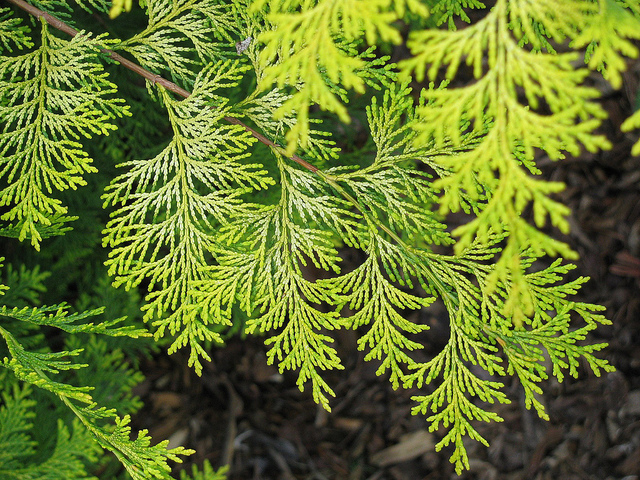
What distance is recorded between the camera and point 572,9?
1.15 metres


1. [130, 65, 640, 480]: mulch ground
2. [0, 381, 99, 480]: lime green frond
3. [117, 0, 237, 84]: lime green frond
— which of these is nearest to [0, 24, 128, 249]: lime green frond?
[117, 0, 237, 84]: lime green frond

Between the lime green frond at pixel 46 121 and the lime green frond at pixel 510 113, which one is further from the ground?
the lime green frond at pixel 510 113

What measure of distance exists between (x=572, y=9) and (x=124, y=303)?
9.26 feet

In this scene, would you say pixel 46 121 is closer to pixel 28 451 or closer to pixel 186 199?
pixel 186 199

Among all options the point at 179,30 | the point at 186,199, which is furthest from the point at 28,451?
the point at 179,30

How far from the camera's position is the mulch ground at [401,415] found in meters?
3.52

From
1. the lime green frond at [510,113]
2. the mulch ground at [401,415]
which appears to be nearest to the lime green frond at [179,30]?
the lime green frond at [510,113]

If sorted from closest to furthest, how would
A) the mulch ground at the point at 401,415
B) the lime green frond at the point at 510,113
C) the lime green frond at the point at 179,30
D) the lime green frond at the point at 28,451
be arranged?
the lime green frond at the point at 510,113 → the lime green frond at the point at 179,30 → the lime green frond at the point at 28,451 → the mulch ground at the point at 401,415

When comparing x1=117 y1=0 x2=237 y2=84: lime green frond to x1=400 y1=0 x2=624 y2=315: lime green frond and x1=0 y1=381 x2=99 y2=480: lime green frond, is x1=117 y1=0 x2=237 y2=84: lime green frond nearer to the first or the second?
x1=400 y1=0 x2=624 y2=315: lime green frond

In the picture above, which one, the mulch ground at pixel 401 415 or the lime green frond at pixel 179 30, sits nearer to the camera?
the lime green frond at pixel 179 30

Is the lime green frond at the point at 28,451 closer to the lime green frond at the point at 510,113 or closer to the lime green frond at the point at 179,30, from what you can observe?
the lime green frond at the point at 179,30

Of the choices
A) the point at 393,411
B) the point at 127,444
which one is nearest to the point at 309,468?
the point at 393,411

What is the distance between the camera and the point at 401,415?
375 cm

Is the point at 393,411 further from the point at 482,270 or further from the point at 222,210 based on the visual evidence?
the point at 222,210
